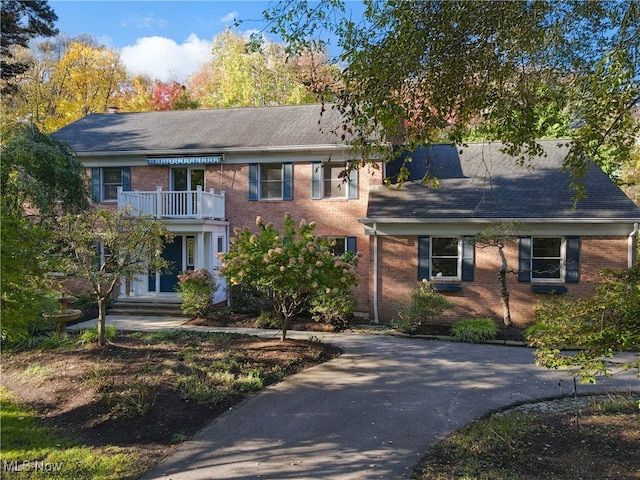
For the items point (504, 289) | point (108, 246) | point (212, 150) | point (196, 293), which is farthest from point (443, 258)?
point (108, 246)

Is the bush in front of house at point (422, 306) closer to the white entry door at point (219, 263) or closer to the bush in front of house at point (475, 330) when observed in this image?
the bush in front of house at point (475, 330)

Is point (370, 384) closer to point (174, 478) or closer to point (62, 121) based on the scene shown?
point (174, 478)

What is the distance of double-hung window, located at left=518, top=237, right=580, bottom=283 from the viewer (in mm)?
13102

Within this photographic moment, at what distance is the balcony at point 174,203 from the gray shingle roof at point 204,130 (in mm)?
1917

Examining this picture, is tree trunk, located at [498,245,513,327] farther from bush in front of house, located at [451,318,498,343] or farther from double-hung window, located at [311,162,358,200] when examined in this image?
double-hung window, located at [311,162,358,200]

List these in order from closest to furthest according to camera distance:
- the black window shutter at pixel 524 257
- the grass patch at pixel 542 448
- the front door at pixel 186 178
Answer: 1. the grass patch at pixel 542 448
2. the black window shutter at pixel 524 257
3. the front door at pixel 186 178

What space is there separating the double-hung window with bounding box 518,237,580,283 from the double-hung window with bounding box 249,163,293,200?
8147 millimetres

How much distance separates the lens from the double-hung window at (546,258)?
43.0 feet

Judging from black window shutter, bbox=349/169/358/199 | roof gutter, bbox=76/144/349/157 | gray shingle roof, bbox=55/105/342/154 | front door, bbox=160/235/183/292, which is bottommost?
front door, bbox=160/235/183/292

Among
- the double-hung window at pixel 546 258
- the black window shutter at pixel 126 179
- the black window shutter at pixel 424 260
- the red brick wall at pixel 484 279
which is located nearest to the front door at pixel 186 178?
the black window shutter at pixel 126 179

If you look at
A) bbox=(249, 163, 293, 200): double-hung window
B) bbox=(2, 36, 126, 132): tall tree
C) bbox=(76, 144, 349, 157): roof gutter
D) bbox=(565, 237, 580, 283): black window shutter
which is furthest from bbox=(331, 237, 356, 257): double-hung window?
bbox=(2, 36, 126, 132): tall tree

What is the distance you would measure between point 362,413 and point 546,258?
940 centimetres

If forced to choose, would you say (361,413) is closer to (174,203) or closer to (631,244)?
(631,244)

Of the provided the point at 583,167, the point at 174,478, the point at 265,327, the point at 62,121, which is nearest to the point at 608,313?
the point at 583,167
